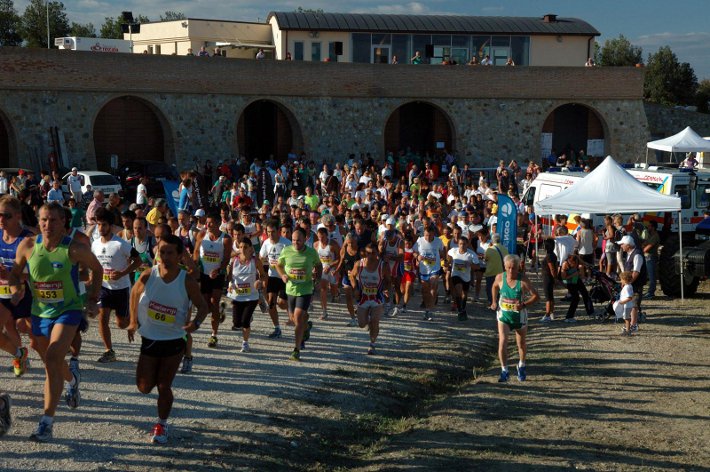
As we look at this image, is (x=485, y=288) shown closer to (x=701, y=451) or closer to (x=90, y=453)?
(x=701, y=451)

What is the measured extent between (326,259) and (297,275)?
3.02 metres

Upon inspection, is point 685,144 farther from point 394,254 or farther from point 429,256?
point 394,254

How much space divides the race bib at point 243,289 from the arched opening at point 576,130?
3366 centimetres

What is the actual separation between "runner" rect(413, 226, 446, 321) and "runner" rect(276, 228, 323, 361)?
3730mm

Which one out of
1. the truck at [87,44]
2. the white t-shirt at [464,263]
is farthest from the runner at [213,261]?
the truck at [87,44]

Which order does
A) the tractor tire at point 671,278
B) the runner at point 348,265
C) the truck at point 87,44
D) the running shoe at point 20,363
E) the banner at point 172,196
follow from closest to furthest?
1. the running shoe at point 20,363
2. the runner at point 348,265
3. the tractor tire at point 671,278
4. the banner at point 172,196
5. the truck at point 87,44

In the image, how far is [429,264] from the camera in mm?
15297

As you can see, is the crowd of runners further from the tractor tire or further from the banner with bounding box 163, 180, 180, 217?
the tractor tire

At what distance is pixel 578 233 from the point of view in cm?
1697

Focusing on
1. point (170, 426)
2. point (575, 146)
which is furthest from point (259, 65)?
point (170, 426)

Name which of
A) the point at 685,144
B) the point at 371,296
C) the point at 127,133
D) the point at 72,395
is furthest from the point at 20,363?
the point at 127,133

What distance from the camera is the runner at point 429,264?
1526 centimetres

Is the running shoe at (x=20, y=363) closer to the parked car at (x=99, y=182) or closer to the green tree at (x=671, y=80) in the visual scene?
the parked car at (x=99, y=182)

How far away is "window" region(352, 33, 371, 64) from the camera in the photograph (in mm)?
44312
